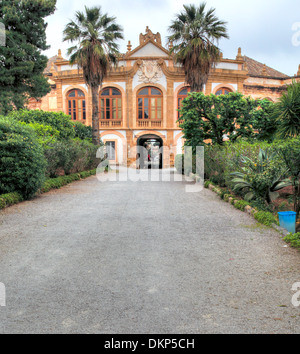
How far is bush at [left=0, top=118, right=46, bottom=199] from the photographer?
861cm

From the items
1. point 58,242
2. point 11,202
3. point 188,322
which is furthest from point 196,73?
point 188,322

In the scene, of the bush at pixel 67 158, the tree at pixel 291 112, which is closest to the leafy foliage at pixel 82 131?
the bush at pixel 67 158

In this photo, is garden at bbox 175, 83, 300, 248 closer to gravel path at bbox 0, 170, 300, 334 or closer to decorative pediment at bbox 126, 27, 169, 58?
gravel path at bbox 0, 170, 300, 334

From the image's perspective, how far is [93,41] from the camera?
65.7 feet

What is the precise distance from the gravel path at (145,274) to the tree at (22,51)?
16.9m

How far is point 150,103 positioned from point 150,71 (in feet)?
10.1

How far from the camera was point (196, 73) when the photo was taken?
63.7 feet

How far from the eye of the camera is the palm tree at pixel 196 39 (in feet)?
61.5

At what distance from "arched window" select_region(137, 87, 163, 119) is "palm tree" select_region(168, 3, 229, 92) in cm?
970

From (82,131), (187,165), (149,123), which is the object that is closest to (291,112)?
(187,165)

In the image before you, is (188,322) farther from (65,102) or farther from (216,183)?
(65,102)

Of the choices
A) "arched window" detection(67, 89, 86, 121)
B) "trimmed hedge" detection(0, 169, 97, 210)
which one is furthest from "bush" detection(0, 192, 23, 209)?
"arched window" detection(67, 89, 86, 121)
